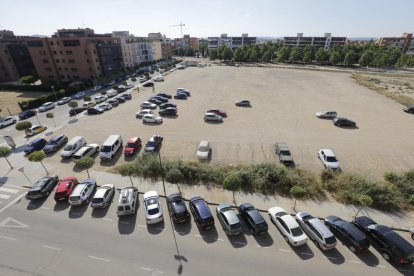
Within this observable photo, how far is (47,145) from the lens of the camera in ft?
93.6

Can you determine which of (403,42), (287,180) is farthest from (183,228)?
(403,42)

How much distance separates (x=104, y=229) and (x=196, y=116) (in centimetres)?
2681

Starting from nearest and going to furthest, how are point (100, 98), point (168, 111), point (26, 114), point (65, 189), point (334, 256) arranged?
point (334, 256), point (65, 189), point (168, 111), point (26, 114), point (100, 98)

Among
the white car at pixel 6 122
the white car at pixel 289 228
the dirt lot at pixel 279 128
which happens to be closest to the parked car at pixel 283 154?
the dirt lot at pixel 279 128

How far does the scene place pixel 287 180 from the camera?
21.3 metres

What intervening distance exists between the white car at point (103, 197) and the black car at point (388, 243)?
20732 mm

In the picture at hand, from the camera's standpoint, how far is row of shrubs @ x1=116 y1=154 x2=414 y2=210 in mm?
19172

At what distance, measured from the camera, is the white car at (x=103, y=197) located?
18.5 meters

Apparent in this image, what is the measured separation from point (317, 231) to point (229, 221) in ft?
20.5

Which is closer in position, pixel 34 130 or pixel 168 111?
pixel 34 130

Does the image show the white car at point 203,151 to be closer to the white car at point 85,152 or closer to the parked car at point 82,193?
the parked car at point 82,193

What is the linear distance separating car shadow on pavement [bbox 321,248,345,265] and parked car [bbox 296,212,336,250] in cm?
47

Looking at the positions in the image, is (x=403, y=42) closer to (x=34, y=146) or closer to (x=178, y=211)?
(x=178, y=211)

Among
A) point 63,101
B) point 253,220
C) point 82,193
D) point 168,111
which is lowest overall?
point 63,101
